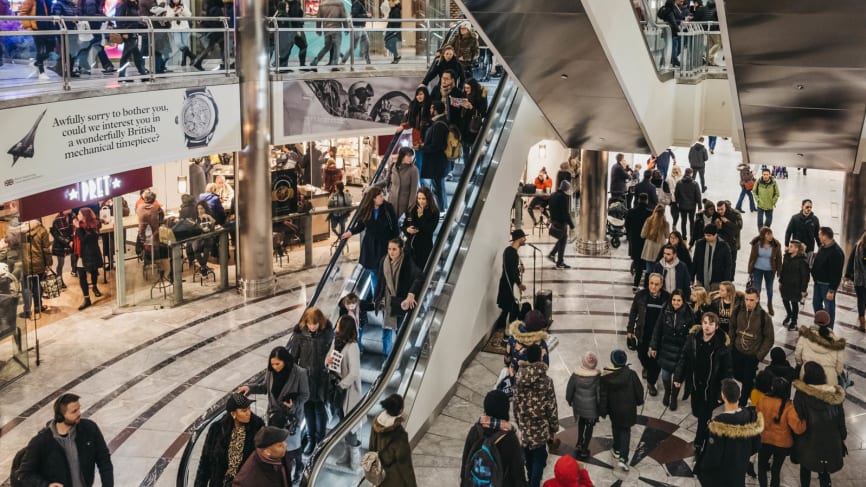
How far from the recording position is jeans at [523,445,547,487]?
316 inches

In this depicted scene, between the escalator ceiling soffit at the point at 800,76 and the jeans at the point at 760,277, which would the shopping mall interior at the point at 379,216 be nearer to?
the escalator ceiling soffit at the point at 800,76

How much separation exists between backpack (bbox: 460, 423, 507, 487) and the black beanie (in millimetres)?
130

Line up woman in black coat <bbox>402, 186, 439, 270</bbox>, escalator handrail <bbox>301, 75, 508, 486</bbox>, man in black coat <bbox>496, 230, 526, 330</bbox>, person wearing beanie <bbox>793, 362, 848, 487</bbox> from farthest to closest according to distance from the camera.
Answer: man in black coat <bbox>496, 230, 526, 330</bbox> < woman in black coat <bbox>402, 186, 439, 270</bbox> < person wearing beanie <bbox>793, 362, 848, 487</bbox> < escalator handrail <bbox>301, 75, 508, 486</bbox>

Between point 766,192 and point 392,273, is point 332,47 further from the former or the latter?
point 766,192

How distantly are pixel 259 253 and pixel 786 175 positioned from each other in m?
19.1

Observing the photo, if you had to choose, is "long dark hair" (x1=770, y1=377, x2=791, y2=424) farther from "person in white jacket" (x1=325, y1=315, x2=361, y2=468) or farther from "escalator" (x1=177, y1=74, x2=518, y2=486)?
"person in white jacket" (x1=325, y1=315, x2=361, y2=468)

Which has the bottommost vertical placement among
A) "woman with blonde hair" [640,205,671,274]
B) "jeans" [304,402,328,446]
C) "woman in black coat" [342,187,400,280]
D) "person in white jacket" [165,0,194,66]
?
"jeans" [304,402,328,446]

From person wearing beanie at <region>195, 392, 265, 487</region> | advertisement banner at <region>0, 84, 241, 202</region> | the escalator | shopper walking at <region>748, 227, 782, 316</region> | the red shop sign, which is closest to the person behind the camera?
person wearing beanie at <region>195, 392, 265, 487</region>

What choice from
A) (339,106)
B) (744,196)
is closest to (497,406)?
(339,106)

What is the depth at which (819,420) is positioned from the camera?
7.64m

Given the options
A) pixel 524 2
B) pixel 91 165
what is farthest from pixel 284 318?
pixel 524 2

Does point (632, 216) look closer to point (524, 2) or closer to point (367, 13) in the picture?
point (524, 2)

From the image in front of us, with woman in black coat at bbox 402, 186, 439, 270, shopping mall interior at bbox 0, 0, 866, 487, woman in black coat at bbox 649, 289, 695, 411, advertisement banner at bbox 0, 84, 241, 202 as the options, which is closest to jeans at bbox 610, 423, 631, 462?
shopping mall interior at bbox 0, 0, 866, 487

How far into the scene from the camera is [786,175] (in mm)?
28219
